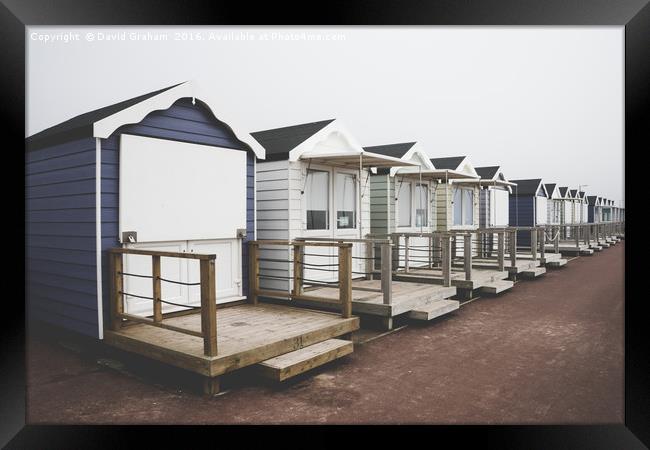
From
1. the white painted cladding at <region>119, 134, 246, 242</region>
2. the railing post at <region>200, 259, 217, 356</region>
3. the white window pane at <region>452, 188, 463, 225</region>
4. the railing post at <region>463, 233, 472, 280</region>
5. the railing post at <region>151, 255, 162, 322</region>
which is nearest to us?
the railing post at <region>200, 259, 217, 356</region>

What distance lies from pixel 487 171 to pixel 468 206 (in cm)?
510

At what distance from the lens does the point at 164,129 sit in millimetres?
5438

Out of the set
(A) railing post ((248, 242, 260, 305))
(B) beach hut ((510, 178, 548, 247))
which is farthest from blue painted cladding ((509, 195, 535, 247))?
(A) railing post ((248, 242, 260, 305))

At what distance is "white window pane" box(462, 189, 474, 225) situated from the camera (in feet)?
44.6

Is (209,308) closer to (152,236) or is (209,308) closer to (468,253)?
(152,236)

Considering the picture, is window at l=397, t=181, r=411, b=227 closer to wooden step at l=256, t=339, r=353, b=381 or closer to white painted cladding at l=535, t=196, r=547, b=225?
wooden step at l=256, t=339, r=353, b=381

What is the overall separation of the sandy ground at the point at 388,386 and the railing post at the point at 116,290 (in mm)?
391

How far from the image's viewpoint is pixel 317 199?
7.79 m

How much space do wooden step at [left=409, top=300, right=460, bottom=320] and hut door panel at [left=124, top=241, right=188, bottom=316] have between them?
3198mm

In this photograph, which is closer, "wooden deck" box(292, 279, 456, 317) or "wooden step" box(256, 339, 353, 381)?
"wooden step" box(256, 339, 353, 381)
